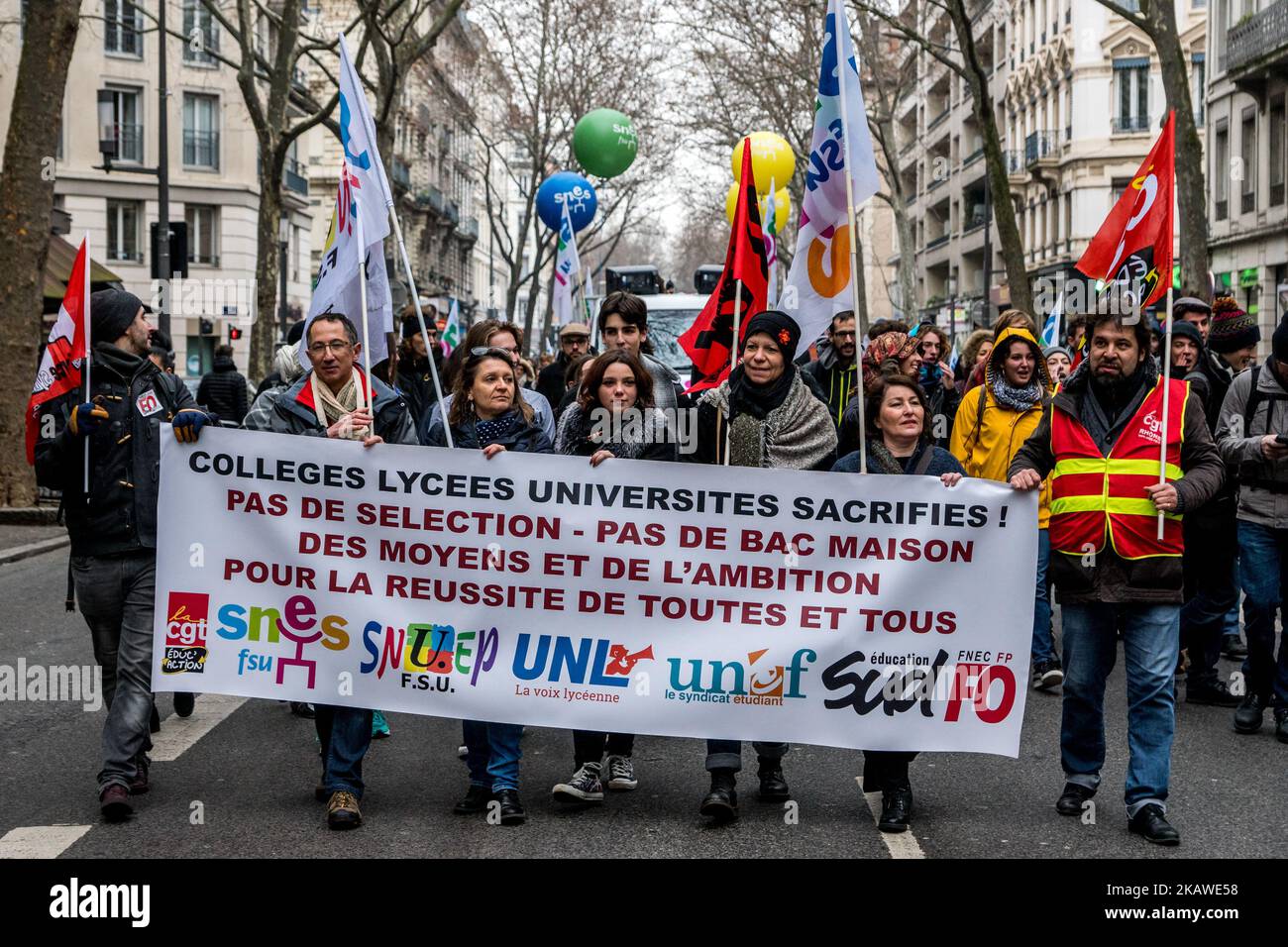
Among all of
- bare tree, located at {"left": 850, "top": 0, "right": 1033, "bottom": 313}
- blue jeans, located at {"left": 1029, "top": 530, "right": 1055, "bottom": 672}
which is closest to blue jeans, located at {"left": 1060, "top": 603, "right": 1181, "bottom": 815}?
blue jeans, located at {"left": 1029, "top": 530, "right": 1055, "bottom": 672}

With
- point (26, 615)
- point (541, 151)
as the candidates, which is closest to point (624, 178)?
point (541, 151)

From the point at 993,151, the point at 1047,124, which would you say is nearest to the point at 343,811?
the point at 993,151

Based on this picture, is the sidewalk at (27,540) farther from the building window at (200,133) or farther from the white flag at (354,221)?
the building window at (200,133)

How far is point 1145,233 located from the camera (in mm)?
6273

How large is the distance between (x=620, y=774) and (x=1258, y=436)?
3.34 meters

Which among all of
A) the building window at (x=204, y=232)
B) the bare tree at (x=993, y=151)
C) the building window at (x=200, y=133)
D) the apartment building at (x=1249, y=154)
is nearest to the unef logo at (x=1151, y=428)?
the bare tree at (x=993, y=151)

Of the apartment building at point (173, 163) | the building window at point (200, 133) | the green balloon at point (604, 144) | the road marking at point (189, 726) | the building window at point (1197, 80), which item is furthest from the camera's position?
the building window at point (1197, 80)

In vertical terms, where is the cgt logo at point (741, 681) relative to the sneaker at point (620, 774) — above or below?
above

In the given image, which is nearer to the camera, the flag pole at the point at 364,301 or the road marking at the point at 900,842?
the road marking at the point at 900,842

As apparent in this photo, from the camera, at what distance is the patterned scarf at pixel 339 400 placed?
6305mm

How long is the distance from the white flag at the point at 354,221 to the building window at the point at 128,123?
41201 millimetres

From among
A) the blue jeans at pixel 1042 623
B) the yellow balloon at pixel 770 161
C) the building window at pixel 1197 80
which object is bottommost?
the blue jeans at pixel 1042 623

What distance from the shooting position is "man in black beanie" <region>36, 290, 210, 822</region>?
6254 millimetres

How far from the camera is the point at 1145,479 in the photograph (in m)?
5.88
